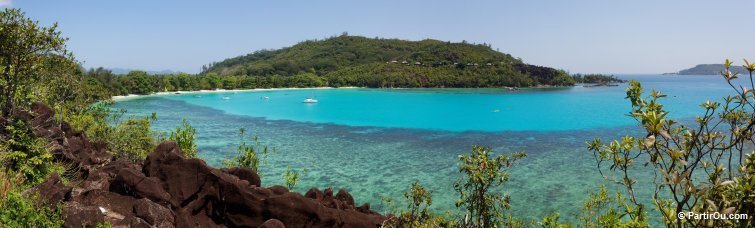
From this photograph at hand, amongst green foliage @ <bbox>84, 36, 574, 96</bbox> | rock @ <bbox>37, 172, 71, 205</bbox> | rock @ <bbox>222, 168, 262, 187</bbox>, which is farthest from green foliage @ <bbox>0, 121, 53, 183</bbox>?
green foliage @ <bbox>84, 36, 574, 96</bbox>

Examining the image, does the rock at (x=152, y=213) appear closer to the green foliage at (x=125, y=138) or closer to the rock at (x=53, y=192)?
the rock at (x=53, y=192)

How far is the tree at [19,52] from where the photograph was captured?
12.3m

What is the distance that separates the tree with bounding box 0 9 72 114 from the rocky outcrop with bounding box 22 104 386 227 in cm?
394

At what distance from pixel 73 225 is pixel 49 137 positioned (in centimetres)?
885

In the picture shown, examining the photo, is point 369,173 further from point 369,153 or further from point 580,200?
point 580,200

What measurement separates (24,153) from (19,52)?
342cm

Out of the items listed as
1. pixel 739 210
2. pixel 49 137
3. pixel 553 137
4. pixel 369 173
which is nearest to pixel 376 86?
pixel 553 137

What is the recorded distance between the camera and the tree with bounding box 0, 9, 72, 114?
12.3 metres

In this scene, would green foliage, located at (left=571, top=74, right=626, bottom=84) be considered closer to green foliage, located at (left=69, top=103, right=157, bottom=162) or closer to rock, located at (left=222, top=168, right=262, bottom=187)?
green foliage, located at (left=69, top=103, right=157, bottom=162)

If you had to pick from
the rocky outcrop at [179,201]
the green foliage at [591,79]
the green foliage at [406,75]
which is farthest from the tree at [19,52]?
the green foliage at [591,79]

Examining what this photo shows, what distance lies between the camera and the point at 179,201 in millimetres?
11453

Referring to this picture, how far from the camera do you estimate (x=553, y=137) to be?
135 ft

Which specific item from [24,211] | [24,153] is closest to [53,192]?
[24,211]

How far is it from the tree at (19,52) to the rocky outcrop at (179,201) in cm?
394
